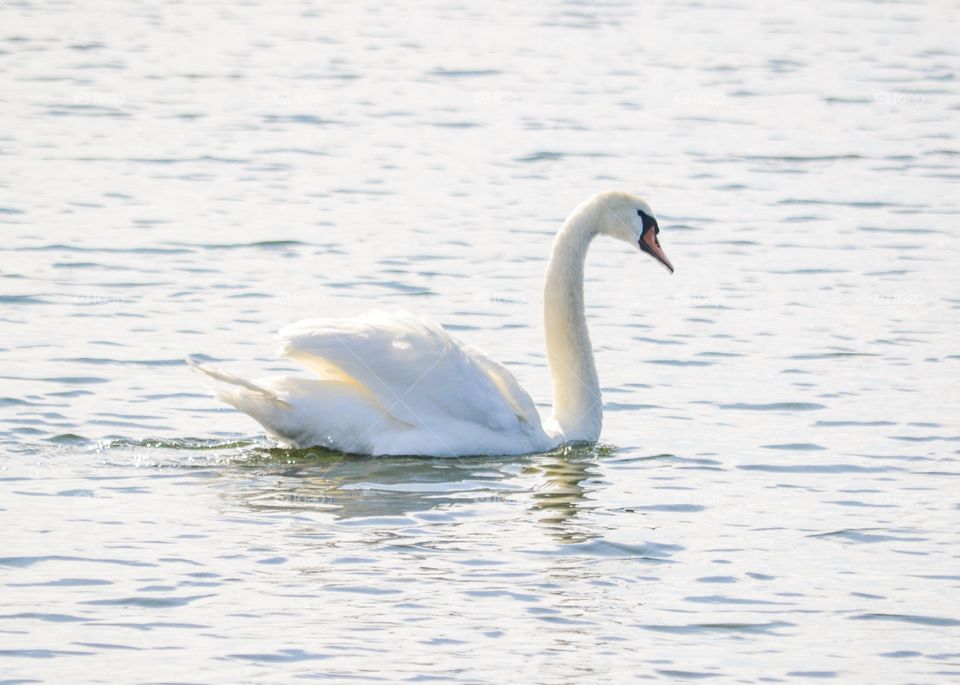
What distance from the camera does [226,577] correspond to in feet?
26.0

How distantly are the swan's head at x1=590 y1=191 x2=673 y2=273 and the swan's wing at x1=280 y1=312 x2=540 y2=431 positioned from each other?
4.17ft

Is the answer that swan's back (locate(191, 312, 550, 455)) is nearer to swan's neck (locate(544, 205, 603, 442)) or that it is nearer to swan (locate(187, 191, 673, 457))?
swan (locate(187, 191, 673, 457))

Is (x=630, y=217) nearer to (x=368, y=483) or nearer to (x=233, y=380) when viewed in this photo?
(x=368, y=483)

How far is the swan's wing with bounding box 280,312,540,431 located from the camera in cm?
980

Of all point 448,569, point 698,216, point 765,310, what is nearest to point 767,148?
point 698,216

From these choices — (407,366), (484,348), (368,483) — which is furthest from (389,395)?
(484,348)

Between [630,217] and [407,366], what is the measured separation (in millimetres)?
1727

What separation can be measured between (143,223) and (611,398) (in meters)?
5.40

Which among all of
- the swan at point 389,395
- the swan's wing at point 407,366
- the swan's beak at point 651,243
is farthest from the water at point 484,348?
the swan's beak at point 651,243

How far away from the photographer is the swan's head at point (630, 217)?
10828 millimetres

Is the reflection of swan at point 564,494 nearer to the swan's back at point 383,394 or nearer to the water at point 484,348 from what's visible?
the water at point 484,348

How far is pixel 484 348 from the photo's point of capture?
1238 centimetres

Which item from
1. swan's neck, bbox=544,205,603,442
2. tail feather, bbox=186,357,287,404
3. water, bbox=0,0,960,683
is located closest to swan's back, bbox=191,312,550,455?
tail feather, bbox=186,357,287,404

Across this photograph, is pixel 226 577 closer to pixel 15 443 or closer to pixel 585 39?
pixel 15 443
